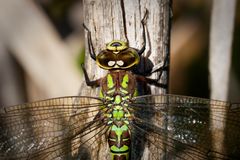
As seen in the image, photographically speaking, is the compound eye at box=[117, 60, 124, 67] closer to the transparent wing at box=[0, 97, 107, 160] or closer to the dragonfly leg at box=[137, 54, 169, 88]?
the dragonfly leg at box=[137, 54, 169, 88]

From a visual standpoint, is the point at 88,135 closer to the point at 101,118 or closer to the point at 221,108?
the point at 101,118

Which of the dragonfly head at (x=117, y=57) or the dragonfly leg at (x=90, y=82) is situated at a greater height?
the dragonfly head at (x=117, y=57)

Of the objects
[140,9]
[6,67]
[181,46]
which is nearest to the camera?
[140,9]

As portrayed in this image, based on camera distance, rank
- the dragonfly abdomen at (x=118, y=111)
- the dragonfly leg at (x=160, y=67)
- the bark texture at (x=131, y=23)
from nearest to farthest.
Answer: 1. the bark texture at (x=131, y=23)
2. the dragonfly leg at (x=160, y=67)
3. the dragonfly abdomen at (x=118, y=111)

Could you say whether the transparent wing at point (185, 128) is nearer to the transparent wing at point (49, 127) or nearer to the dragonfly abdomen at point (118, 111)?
the dragonfly abdomen at point (118, 111)

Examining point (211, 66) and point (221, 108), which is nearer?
point (221, 108)

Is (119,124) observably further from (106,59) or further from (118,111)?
(106,59)

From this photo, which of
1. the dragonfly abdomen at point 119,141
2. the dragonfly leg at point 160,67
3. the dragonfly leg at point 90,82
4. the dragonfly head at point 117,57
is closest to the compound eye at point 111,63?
the dragonfly head at point 117,57

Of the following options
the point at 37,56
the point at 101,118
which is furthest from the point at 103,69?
the point at 37,56
